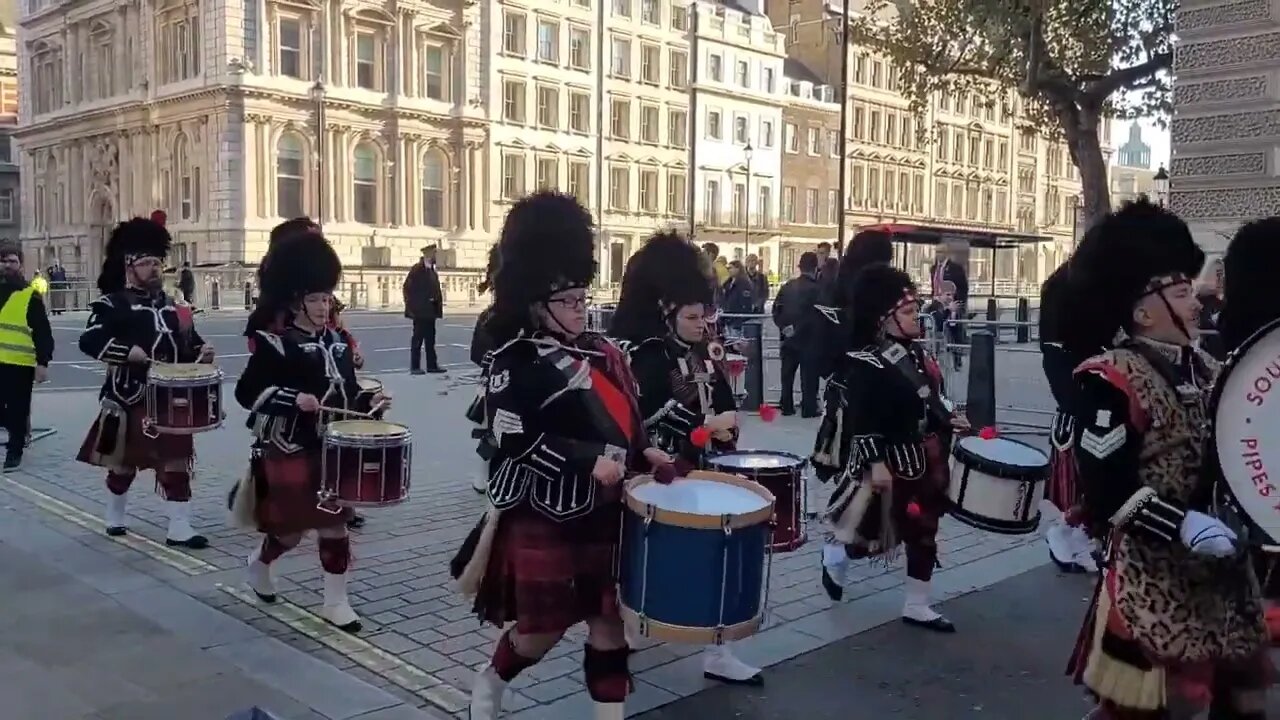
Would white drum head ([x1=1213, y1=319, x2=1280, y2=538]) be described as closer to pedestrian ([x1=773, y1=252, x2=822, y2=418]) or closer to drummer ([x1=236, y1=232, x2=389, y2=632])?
drummer ([x1=236, y1=232, x2=389, y2=632])

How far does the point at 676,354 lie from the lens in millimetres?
5383

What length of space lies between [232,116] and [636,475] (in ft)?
150

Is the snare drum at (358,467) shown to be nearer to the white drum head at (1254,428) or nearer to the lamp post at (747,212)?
the white drum head at (1254,428)

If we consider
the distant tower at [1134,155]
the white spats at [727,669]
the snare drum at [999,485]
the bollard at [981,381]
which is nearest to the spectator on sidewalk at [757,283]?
the bollard at [981,381]

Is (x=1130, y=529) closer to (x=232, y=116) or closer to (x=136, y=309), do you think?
(x=136, y=309)

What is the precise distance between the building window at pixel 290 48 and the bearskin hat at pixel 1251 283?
47712 millimetres

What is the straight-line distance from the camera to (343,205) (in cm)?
4916

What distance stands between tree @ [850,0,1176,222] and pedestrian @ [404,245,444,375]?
33.6ft

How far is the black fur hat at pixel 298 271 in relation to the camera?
5.96 m

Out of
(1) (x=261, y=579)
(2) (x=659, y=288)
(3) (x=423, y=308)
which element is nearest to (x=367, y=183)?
(3) (x=423, y=308)

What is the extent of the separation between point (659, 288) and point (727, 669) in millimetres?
1782

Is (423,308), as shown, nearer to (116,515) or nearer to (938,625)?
(116,515)

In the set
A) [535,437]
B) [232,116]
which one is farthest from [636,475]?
[232,116]

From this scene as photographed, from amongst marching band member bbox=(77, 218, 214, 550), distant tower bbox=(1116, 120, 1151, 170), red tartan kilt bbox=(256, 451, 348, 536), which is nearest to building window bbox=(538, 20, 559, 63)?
marching band member bbox=(77, 218, 214, 550)
